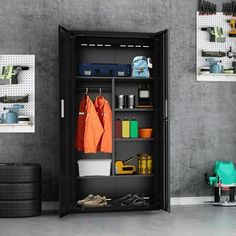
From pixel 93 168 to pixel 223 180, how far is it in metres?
1.88

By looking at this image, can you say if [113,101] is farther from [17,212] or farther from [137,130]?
[17,212]

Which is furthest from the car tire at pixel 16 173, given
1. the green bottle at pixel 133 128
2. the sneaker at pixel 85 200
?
the green bottle at pixel 133 128

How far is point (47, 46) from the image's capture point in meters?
7.05

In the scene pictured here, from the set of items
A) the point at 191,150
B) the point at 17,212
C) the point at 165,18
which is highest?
the point at 165,18

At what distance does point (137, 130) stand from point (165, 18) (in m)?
1.71

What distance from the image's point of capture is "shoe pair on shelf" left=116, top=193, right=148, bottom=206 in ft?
21.9

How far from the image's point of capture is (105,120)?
680 centimetres

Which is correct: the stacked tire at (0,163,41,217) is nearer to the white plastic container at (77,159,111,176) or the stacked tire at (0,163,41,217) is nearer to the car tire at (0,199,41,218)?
the car tire at (0,199,41,218)

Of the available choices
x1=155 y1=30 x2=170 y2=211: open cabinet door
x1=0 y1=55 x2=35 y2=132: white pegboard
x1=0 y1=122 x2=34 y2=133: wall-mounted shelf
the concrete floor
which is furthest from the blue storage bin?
the concrete floor

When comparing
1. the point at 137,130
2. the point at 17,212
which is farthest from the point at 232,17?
the point at 17,212

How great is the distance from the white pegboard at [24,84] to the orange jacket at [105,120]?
904mm

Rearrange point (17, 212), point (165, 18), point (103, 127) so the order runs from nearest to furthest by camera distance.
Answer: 1. point (17, 212)
2. point (103, 127)
3. point (165, 18)

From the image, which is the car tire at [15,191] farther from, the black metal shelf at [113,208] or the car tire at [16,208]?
the black metal shelf at [113,208]

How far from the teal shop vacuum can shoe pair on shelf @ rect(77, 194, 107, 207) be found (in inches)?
60.9
